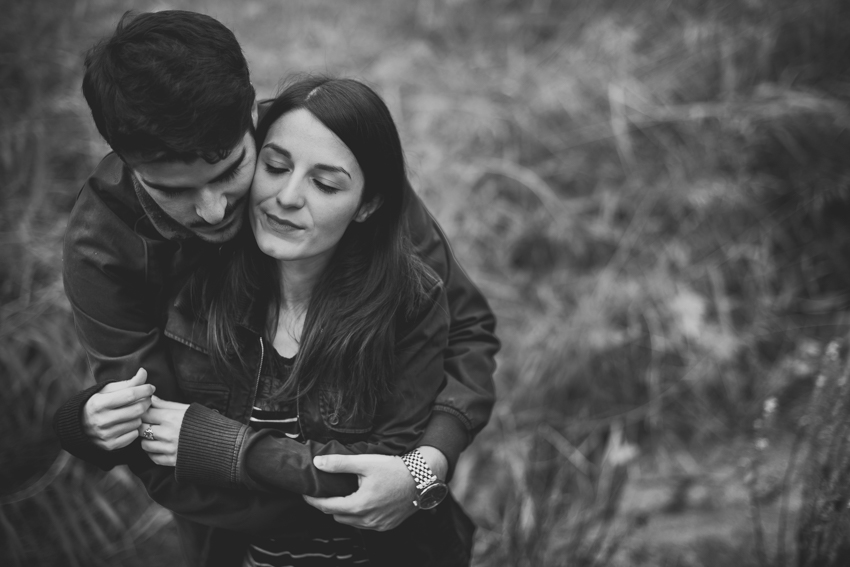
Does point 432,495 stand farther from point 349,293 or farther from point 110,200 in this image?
point 110,200

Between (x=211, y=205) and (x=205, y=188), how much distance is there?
0.03m

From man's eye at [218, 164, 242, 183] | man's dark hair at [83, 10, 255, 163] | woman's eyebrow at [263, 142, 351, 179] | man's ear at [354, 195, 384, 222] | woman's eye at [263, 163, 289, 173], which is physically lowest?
man's ear at [354, 195, 384, 222]

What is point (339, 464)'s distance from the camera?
1.21 meters

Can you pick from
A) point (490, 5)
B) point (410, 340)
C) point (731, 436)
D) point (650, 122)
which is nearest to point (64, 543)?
point (410, 340)

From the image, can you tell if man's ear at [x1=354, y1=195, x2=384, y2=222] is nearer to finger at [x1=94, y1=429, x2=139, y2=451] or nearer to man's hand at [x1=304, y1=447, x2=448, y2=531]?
man's hand at [x1=304, y1=447, x2=448, y2=531]

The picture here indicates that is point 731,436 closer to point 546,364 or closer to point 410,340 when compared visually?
point 546,364

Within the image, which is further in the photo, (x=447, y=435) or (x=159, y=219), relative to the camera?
(x=447, y=435)

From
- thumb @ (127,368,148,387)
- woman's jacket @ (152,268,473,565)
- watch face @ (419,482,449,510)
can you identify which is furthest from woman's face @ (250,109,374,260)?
watch face @ (419,482,449,510)

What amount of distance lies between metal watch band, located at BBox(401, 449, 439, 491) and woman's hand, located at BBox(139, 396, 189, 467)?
47 cm

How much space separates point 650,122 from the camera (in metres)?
3.33

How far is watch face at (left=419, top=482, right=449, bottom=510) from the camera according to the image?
1.29m

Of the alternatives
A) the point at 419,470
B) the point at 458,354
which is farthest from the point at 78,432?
the point at 458,354

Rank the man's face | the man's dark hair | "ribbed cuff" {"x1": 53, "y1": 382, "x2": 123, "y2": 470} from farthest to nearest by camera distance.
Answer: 1. "ribbed cuff" {"x1": 53, "y1": 382, "x2": 123, "y2": 470}
2. the man's face
3. the man's dark hair

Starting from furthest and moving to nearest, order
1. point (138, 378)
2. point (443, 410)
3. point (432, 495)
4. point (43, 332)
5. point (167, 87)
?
point (43, 332) < point (443, 410) < point (432, 495) < point (138, 378) < point (167, 87)
